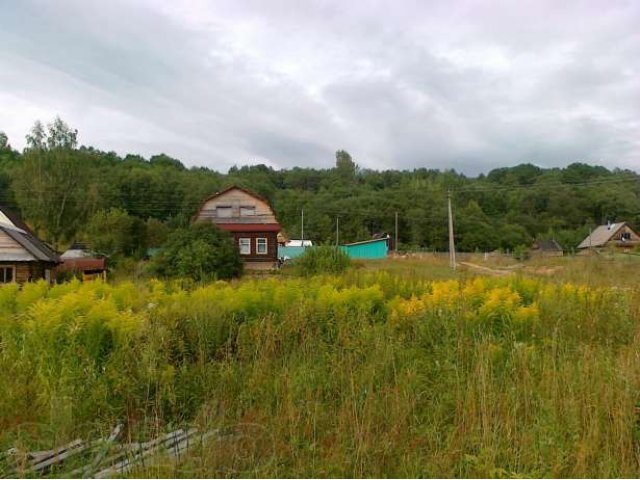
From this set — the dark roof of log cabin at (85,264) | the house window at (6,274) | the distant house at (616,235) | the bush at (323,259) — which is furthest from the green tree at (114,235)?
the distant house at (616,235)

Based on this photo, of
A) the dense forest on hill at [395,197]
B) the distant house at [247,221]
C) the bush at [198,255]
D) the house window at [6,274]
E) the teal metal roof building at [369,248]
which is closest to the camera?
the house window at [6,274]

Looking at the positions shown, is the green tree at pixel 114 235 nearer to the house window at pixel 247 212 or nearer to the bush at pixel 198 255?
the house window at pixel 247 212

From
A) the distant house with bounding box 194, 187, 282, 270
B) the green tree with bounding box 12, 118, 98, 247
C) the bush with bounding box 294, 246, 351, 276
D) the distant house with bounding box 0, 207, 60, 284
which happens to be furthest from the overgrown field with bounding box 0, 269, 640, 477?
the green tree with bounding box 12, 118, 98, 247

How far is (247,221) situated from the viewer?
33.2m

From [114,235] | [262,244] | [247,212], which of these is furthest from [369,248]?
[114,235]

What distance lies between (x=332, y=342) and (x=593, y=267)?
8613 mm

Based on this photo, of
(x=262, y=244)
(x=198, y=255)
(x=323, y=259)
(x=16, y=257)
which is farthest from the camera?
(x=262, y=244)

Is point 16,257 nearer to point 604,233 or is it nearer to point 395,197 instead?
point 395,197

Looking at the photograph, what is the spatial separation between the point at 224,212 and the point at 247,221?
1869 mm

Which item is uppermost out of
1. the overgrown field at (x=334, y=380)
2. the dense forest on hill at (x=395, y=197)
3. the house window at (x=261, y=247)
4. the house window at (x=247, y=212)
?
the dense forest on hill at (x=395, y=197)

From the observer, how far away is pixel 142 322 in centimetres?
388

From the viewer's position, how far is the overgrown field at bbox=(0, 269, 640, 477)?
2.77 meters

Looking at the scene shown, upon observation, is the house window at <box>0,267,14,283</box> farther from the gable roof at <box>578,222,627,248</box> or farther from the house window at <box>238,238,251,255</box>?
the gable roof at <box>578,222,627,248</box>

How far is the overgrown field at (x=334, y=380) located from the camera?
277 cm
